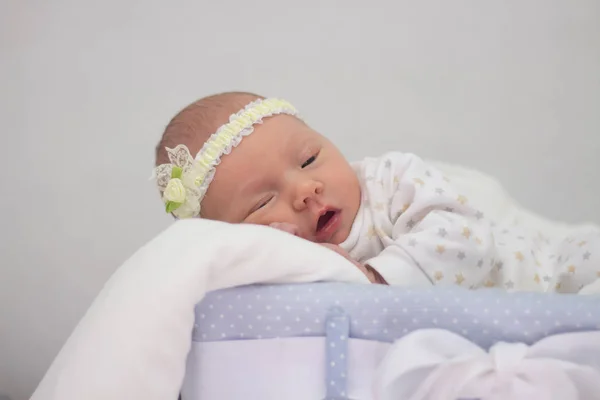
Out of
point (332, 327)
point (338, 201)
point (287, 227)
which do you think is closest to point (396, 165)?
point (338, 201)

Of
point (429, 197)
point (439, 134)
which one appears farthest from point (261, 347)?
point (439, 134)

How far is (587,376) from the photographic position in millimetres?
494

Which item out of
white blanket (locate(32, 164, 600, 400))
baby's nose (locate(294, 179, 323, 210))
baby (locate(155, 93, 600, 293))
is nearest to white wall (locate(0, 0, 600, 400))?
baby (locate(155, 93, 600, 293))

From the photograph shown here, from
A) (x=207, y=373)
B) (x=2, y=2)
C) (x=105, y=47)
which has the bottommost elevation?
(x=207, y=373)

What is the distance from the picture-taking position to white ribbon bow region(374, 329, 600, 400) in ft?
1.62

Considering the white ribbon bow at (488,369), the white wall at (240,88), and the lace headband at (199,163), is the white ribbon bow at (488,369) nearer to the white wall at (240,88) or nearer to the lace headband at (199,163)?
Result: the lace headband at (199,163)

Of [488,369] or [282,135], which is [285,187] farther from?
[488,369]

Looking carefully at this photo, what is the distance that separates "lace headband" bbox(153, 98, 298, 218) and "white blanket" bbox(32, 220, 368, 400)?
12.5 inches

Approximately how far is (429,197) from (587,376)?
42 centimetres

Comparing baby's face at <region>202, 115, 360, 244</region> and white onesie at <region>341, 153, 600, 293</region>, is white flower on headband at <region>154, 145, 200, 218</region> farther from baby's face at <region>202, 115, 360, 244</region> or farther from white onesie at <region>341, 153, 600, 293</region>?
white onesie at <region>341, 153, 600, 293</region>

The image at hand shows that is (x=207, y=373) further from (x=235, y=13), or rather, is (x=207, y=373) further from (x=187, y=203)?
(x=235, y=13)

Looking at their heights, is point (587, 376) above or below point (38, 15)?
below

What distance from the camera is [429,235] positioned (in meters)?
0.83

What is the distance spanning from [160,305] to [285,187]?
0.37m
